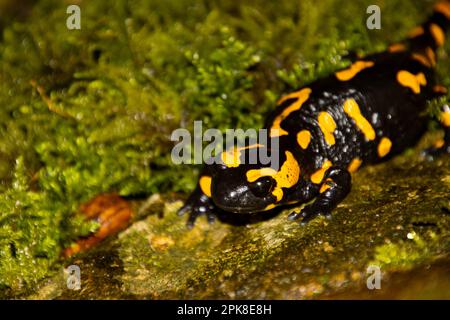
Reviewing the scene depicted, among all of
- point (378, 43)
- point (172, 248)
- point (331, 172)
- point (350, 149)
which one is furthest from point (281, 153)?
point (378, 43)

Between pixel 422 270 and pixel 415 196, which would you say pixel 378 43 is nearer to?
pixel 415 196

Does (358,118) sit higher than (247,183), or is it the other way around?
(358,118)

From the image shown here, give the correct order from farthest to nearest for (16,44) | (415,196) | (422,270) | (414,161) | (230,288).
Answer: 1. (16,44)
2. (414,161)
3. (415,196)
4. (230,288)
5. (422,270)

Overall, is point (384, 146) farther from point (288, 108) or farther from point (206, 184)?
point (206, 184)

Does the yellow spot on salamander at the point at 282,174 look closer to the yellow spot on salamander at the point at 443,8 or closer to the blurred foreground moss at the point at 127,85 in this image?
the blurred foreground moss at the point at 127,85

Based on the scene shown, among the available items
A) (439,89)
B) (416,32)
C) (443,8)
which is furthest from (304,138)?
(443,8)

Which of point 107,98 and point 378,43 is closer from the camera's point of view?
point 107,98

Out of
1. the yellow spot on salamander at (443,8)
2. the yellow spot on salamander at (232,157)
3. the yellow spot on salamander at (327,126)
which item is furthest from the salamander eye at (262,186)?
the yellow spot on salamander at (443,8)
